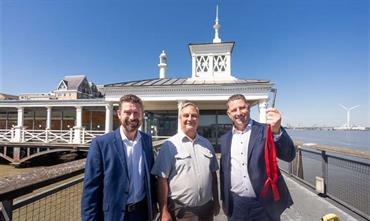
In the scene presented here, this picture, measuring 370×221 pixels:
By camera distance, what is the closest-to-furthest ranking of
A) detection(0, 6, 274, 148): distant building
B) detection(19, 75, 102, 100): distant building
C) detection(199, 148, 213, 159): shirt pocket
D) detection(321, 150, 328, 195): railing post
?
1. detection(199, 148, 213, 159): shirt pocket
2. detection(321, 150, 328, 195): railing post
3. detection(0, 6, 274, 148): distant building
4. detection(19, 75, 102, 100): distant building

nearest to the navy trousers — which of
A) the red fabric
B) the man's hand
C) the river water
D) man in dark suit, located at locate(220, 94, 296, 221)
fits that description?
man in dark suit, located at locate(220, 94, 296, 221)

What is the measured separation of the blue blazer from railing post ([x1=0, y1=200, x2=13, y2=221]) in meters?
0.39

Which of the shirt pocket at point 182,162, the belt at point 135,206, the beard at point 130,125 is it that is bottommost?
the belt at point 135,206

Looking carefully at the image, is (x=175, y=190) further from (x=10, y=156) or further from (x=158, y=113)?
(x=10, y=156)

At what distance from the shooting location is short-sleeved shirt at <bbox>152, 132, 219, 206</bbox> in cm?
208

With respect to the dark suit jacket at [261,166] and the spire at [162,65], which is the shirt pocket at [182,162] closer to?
the dark suit jacket at [261,166]

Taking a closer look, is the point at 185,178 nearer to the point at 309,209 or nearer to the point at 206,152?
the point at 206,152

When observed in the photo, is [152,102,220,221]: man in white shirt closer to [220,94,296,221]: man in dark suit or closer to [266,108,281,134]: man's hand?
[220,94,296,221]: man in dark suit

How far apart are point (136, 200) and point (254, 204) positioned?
928mm

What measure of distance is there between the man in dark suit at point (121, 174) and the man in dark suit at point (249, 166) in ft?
2.23

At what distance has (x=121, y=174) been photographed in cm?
176

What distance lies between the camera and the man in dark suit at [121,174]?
5.57 ft

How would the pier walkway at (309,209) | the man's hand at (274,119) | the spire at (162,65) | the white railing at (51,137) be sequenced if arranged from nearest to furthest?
the man's hand at (274,119), the pier walkway at (309,209), the white railing at (51,137), the spire at (162,65)

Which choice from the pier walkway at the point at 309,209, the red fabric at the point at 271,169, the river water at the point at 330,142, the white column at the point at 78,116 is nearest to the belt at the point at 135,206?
the red fabric at the point at 271,169
